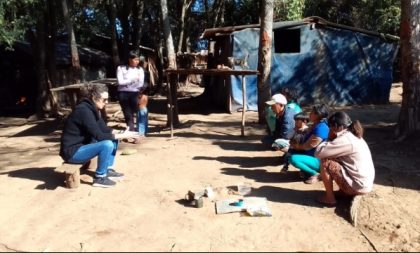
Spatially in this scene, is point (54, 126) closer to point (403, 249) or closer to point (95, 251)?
point (95, 251)

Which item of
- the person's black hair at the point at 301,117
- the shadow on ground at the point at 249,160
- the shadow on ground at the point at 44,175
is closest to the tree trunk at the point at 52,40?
the shadow on ground at the point at 44,175

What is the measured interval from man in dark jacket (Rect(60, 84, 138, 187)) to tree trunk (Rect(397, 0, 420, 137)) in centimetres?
511

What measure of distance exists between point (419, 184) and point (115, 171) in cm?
411

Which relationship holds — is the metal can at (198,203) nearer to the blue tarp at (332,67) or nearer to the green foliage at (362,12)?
the blue tarp at (332,67)

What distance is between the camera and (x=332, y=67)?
583 inches

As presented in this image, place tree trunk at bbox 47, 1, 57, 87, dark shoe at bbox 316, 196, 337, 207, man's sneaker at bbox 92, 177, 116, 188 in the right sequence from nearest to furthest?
dark shoe at bbox 316, 196, 337, 207 → man's sneaker at bbox 92, 177, 116, 188 → tree trunk at bbox 47, 1, 57, 87

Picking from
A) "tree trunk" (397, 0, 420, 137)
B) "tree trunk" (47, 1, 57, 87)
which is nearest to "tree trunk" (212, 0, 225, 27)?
"tree trunk" (47, 1, 57, 87)

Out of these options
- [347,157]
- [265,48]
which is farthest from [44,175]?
[265,48]

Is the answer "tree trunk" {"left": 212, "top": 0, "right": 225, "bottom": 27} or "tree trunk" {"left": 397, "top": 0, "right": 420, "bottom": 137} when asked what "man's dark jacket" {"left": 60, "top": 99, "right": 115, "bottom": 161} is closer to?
"tree trunk" {"left": 397, "top": 0, "right": 420, "bottom": 137}

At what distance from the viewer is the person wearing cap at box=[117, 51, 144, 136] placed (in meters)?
8.99

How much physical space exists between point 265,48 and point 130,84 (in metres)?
2.97

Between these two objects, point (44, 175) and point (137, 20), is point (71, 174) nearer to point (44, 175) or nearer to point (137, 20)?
point (44, 175)

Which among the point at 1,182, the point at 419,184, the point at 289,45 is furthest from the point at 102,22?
the point at 419,184

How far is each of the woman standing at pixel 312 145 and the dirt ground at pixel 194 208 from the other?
0.69 feet
